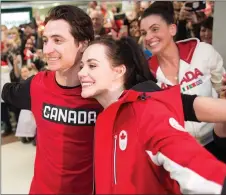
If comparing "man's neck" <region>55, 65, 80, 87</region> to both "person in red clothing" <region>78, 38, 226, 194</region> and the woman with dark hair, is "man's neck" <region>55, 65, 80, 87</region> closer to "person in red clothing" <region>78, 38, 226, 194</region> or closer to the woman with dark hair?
"person in red clothing" <region>78, 38, 226, 194</region>

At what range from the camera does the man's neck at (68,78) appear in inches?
25.6

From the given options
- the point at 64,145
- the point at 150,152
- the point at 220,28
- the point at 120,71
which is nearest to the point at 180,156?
the point at 150,152

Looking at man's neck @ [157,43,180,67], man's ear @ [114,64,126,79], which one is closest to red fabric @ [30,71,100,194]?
man's ear @ [114,64,126,79]

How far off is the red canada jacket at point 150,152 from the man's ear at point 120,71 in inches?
3.4

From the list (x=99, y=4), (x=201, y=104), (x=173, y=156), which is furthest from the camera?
(x=99, y=4)

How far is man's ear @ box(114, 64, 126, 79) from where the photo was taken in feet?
1.80

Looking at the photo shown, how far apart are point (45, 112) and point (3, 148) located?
1.24ft

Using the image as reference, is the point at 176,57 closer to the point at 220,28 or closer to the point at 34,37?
the point at 220,28

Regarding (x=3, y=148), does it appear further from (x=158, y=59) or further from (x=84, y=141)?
(x=158, y=59)

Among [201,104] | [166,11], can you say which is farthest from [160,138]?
[166,11]

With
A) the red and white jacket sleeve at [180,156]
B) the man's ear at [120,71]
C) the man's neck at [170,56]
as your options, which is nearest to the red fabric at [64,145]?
the man's ear at [120,71]

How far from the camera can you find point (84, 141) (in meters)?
0.65

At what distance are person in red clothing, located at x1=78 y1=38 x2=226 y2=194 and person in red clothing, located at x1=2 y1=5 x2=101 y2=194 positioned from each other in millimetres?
84

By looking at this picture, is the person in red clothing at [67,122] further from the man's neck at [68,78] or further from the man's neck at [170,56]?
the man's neck at [170,56]
